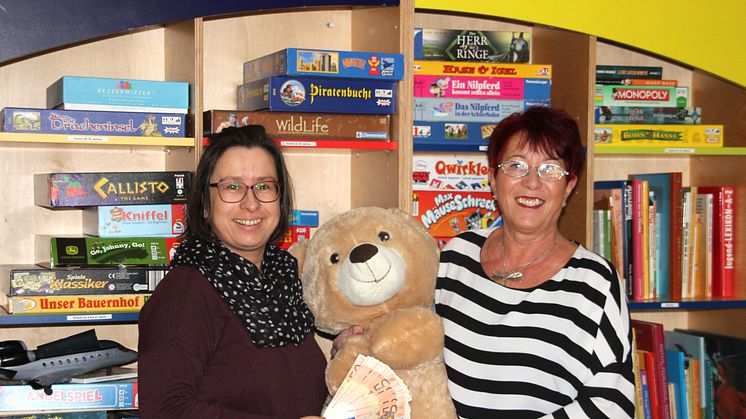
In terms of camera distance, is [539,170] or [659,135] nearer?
[539,170]

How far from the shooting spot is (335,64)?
98.9 inches

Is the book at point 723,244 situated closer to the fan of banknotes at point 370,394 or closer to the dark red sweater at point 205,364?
the fan of banknotes at point 370,394

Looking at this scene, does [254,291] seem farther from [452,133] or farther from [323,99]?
[452,133]

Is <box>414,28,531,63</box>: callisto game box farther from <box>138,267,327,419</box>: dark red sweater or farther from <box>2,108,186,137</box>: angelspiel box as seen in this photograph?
<box>138,267,327,419</box>: dark red sweater

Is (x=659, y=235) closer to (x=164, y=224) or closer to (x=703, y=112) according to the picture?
(x=703, y=112)

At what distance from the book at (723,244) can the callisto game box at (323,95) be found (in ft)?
3.99

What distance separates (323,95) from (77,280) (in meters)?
0.88

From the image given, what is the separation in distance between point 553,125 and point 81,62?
1.49 meters

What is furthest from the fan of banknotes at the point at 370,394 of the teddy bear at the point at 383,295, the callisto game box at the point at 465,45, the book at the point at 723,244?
the book at the point at 723,244

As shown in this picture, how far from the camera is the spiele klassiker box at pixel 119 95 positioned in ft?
7.77

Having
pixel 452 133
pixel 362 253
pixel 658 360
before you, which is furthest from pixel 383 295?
pixel 658 360

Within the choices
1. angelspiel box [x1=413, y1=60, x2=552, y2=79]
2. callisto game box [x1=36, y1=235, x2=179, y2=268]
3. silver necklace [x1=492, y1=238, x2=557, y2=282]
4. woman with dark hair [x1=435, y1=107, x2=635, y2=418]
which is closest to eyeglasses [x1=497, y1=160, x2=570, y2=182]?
woman with dark hair [x1=435, y1=107, x2=635, y2=418]

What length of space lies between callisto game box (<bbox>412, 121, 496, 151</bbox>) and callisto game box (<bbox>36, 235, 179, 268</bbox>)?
830 mm

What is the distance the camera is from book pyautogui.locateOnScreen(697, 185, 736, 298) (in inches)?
115
